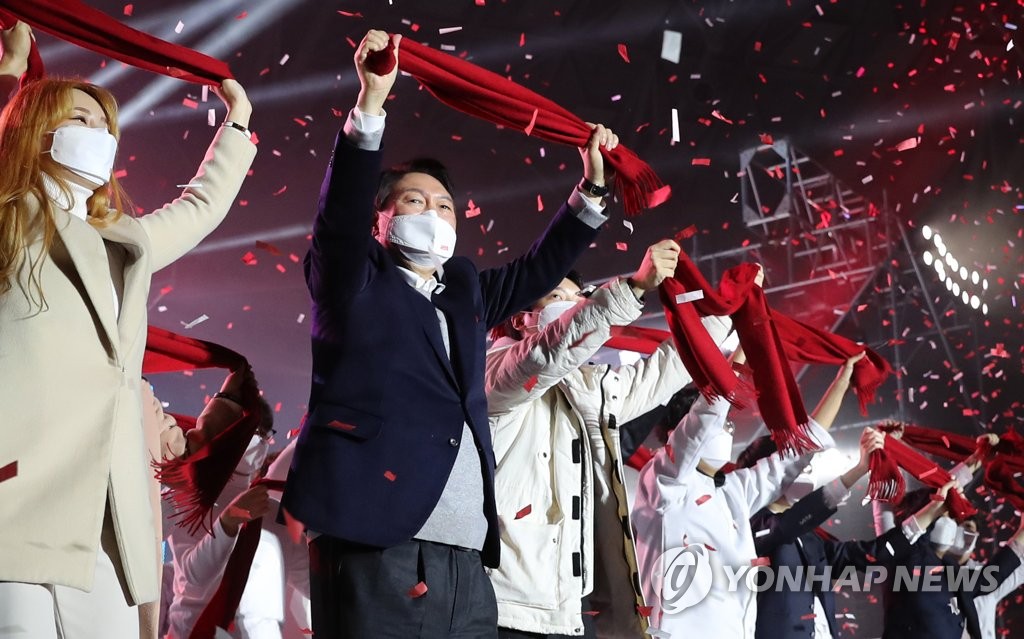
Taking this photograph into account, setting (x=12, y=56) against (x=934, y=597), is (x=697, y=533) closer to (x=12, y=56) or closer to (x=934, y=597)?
(x=934, y=597)

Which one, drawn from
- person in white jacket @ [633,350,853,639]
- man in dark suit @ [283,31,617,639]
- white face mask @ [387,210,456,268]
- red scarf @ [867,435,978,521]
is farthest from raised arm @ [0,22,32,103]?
red scarf @ [867,435,978,521]

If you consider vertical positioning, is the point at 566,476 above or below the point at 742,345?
below

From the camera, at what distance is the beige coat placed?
1520 millimetres

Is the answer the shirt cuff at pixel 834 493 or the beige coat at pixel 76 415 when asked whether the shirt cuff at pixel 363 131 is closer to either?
the beige coat at pixel 76 415

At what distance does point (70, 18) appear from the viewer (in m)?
2.31

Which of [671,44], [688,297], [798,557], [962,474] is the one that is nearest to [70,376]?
[688,297]

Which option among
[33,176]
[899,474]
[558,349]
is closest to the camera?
[33,176]

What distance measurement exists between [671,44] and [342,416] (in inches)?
251

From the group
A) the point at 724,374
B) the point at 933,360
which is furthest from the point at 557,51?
the point at 724,374

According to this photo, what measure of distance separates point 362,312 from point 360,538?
0.45m

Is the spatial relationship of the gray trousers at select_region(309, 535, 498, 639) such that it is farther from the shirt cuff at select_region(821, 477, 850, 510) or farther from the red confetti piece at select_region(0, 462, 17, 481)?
the shirt cuff at select_region(821, 477, 850, 510)

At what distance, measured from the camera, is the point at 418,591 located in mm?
1926

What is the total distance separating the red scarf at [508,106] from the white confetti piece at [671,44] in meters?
5.14

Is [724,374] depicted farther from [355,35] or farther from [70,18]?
[355,35]
